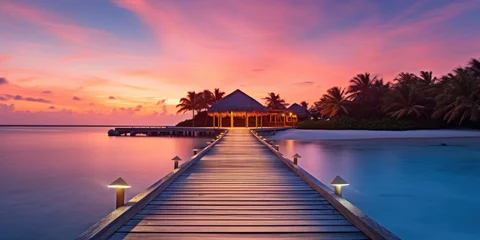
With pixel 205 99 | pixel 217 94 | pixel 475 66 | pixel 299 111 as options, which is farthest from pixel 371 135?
pixel 217 94

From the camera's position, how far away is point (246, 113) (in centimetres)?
3158

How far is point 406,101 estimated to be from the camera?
34000 mm

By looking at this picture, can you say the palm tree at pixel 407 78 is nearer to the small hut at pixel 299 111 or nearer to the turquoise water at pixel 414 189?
the small hut at pixel 299 111

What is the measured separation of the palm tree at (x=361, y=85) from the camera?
4019cm

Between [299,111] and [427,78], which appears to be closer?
[427,78]

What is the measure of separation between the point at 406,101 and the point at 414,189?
27821 millimetres

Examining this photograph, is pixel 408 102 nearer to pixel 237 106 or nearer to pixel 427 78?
pixel 427 78

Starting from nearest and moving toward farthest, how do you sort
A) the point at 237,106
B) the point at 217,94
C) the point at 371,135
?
the point at 371,135, the point at 237,106, the point at 217,94

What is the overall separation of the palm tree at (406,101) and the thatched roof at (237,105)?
1314cm

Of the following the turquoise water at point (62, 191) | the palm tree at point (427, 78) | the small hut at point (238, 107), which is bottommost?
the turquoise water at point (62, 191)

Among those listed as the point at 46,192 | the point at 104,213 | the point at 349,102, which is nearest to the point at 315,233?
the point at 104,213

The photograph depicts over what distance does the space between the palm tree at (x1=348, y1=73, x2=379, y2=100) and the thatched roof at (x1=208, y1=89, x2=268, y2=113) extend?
14564 mm

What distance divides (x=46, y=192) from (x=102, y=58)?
11854 millimetres

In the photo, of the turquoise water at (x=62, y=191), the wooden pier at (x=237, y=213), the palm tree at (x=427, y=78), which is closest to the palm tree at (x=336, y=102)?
the palm tree at (x=427, y=78)
